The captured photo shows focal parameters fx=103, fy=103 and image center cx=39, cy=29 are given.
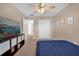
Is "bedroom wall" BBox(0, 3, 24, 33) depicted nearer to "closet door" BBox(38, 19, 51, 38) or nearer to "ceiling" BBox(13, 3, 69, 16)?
"ceiling" BBox(13, 3, 69, 16)

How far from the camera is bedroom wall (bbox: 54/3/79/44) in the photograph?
47.0 inches

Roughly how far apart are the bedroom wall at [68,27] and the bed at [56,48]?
6 centimetres

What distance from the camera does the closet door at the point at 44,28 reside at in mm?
1341

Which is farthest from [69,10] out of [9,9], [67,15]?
[9,9]

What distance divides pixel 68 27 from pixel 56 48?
0.30 m

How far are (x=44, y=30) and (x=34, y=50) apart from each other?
293 mm

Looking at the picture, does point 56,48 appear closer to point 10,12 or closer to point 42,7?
point 42,7

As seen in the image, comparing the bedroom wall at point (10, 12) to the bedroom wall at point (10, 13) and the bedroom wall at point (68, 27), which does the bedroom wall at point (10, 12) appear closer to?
Answer: the bedroom wall at point (10, 13)

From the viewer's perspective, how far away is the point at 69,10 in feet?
4.09

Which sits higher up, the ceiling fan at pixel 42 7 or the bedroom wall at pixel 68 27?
the ceiling fan at pixel 42 7

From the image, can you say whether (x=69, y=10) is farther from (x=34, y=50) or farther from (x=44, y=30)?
(x=34, y=50)

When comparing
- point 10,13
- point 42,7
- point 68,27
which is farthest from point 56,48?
point 10,13

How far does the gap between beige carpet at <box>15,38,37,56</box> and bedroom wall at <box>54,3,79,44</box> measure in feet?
1.00

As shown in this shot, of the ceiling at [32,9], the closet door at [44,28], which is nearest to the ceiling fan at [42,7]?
the ceiling at [32,9]
